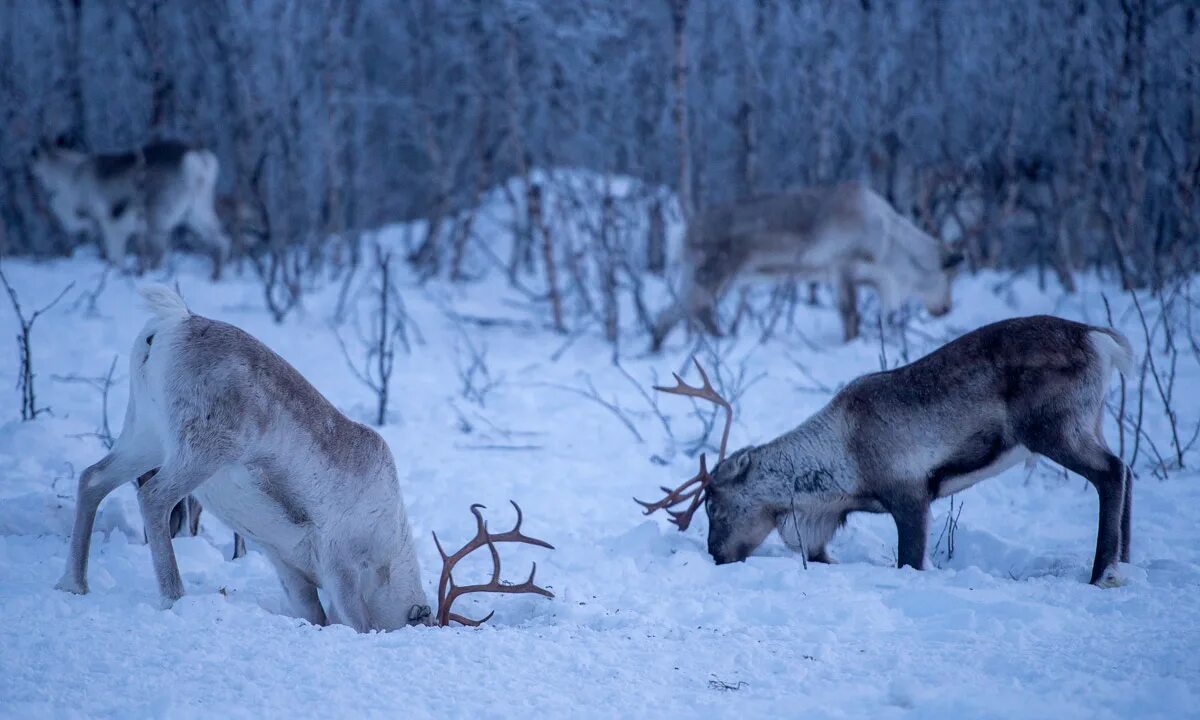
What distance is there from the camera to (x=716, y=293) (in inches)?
397

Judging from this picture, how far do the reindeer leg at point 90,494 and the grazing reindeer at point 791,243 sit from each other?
6.67 meters

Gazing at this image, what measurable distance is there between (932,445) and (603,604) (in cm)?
167

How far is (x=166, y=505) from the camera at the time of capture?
3.54 meters

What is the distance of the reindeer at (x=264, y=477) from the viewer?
11.7 feet

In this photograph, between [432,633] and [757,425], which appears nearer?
[432,633]

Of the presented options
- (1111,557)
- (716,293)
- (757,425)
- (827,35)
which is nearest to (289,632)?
(1111,557)

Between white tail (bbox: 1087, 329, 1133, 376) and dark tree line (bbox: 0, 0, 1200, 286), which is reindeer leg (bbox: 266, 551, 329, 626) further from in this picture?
dark tree line (bbox: 0, 0, 1200, 286)

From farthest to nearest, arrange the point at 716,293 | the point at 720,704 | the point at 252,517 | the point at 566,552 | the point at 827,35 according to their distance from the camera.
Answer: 1. the point at 827,35
2. the point at 716,293
3. the point at 566,552
4. the point at 252,517
5. the point at 720,704

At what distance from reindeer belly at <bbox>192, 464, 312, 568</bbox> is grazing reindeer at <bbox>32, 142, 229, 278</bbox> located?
849cm

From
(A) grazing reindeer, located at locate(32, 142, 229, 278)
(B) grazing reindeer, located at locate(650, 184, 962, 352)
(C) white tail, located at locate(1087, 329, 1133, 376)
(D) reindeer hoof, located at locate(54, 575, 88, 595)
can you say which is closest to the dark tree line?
(A) grazing reindeer, located at locate(32, 142, 229, 278)

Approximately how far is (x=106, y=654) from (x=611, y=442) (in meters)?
3.92

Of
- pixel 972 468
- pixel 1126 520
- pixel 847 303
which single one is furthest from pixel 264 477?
pixel 847 303

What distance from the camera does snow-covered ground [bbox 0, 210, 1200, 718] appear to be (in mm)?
2729

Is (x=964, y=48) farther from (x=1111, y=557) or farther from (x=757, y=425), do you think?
(x=1111, y=557)
